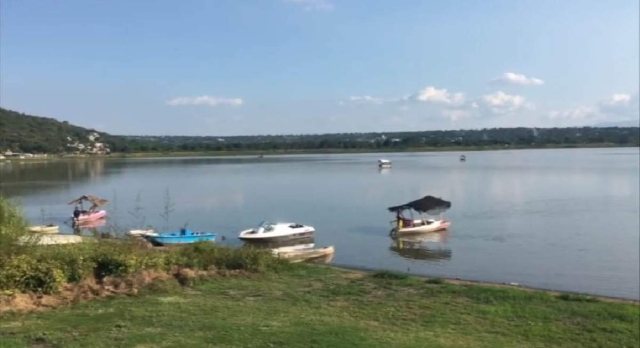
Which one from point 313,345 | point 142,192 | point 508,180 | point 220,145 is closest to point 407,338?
point 313,345

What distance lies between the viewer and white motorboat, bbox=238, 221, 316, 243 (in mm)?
29922

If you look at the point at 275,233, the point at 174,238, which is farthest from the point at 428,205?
the point at 174,238

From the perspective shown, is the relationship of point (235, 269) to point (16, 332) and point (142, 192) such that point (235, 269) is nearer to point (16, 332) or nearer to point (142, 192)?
point (16, 332)

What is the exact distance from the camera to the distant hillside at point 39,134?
116312mm

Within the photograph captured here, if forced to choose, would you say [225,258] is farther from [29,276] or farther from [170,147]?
[170,147]

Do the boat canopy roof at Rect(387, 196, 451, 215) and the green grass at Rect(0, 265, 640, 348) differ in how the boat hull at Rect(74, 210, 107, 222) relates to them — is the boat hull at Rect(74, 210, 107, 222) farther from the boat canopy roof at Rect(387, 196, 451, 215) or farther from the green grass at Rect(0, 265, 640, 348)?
the green grass at Rect(0, 265, 640, 348)

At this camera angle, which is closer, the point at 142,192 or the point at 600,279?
the point at 600,279

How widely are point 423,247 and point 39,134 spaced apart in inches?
4667

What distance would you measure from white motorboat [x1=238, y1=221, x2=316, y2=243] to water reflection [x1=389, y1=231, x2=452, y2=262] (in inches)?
168

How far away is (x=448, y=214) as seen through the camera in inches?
1633

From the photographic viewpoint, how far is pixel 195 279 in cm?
1390

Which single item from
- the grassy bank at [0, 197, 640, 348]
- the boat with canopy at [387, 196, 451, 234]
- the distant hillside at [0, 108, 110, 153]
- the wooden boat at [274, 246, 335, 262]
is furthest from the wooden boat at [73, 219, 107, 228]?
the distant hillside at [0, 108, 110, 153]

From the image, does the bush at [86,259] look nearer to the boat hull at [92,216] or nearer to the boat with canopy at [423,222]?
the boat with canopy at [423,222]

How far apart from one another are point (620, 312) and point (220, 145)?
555 feet
